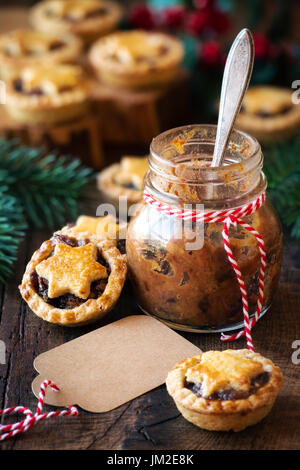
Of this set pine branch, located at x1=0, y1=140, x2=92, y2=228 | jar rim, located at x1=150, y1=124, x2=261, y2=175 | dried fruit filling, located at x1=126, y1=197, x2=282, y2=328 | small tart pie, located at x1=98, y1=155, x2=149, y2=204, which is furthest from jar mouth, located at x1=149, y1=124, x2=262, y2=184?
pine branch, located at x1=0, y1=140, x2=92, y2=228

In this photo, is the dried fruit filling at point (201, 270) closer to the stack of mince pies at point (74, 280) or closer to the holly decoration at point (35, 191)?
the stack of mince pies at point (74, 280)

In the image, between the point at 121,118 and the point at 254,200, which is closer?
the point at 254,200

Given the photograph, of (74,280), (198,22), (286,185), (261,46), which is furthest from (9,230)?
(198,22)

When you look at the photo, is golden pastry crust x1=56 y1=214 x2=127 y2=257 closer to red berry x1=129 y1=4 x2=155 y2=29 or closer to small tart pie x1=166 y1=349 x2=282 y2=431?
small tart pie x1=166 y1=349 x2=282 y2=431

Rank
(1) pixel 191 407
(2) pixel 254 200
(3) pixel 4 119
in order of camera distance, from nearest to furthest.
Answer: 1. (1) pixel 191 407
2. (2) pixel 254 200
3. (3) pixel 4 119

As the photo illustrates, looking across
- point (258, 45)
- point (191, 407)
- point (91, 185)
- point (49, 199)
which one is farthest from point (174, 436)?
point (258, 45)

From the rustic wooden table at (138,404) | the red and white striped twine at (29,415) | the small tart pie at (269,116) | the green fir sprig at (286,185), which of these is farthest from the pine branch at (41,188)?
the red and white striped twine at (29,415)
